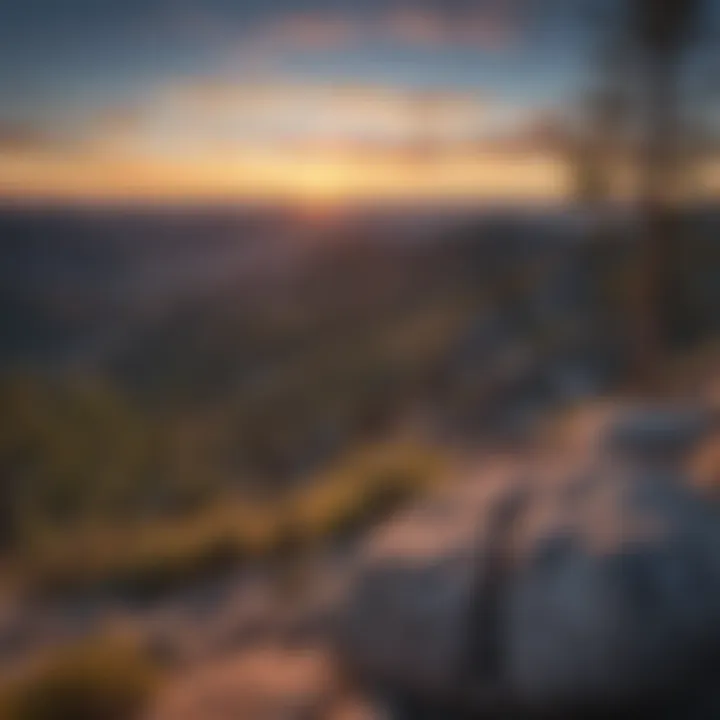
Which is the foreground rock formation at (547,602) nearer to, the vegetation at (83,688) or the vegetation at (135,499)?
the vegetation at (135,499)

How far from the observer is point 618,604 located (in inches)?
86.8

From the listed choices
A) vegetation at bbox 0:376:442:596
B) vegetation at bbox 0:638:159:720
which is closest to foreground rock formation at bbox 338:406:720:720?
vegetation at bbox 0:376:442:596

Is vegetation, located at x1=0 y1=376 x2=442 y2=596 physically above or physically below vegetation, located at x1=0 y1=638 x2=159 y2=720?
above

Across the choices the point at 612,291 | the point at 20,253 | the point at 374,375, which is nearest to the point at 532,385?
the point at 612,291

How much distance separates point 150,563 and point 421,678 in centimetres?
93

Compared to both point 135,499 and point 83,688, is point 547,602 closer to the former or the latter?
point 83,688

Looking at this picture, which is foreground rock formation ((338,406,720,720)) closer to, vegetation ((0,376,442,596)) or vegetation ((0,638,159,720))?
vegetation ((0,376,442,596))

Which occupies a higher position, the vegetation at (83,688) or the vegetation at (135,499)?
the vegetation at (135,499)

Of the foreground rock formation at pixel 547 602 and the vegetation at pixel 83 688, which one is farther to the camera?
the vegetation at pixel 83 688

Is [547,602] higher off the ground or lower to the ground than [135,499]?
lower

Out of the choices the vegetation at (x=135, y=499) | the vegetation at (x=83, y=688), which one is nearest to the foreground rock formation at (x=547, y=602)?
the vegetation at (x=135, y=499)

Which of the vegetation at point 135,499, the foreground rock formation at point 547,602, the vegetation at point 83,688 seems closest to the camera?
the foreground rock formation at point 547,602

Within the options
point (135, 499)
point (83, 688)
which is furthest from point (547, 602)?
point (135, 499)

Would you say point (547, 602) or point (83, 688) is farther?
point (83, 688)
